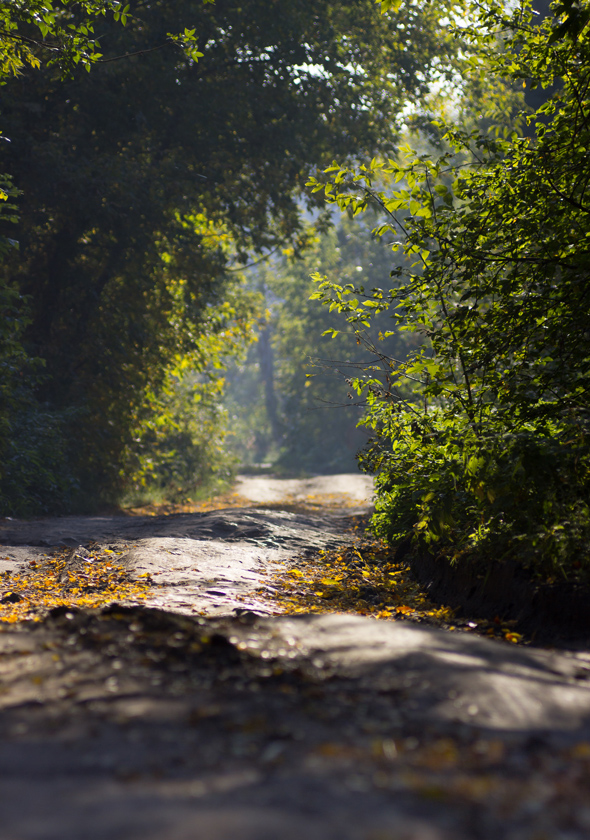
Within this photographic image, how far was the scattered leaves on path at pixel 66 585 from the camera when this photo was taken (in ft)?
17.3

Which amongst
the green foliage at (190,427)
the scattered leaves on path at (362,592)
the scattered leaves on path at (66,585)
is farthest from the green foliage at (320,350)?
the scattered leaves on path at (66,585)

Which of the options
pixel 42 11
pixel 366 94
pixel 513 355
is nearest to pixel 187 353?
pixel 366 94

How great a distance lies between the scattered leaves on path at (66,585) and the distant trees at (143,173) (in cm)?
442

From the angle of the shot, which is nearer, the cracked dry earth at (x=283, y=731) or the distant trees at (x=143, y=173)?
the cracked dry earth at (x=283, y=731)

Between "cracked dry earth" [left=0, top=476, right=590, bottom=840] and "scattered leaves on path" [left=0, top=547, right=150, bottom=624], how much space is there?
156cm

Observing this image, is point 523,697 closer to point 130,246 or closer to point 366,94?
point 130,246

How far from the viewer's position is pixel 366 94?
16906mm

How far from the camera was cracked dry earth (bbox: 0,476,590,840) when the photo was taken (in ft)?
5.90

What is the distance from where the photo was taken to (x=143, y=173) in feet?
43.4

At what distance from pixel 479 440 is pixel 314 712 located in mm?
2526

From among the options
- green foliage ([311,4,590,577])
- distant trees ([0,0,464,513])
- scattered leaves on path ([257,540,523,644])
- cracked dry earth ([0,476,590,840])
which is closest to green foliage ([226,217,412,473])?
distant trees ([0,0,464,513])

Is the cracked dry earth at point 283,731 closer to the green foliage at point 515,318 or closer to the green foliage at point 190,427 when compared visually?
the green foliage at point 515,318

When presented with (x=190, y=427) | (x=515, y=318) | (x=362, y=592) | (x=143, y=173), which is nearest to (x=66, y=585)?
(x=362, y=592)

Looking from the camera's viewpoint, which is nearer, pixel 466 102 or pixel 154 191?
pixel 154 191
